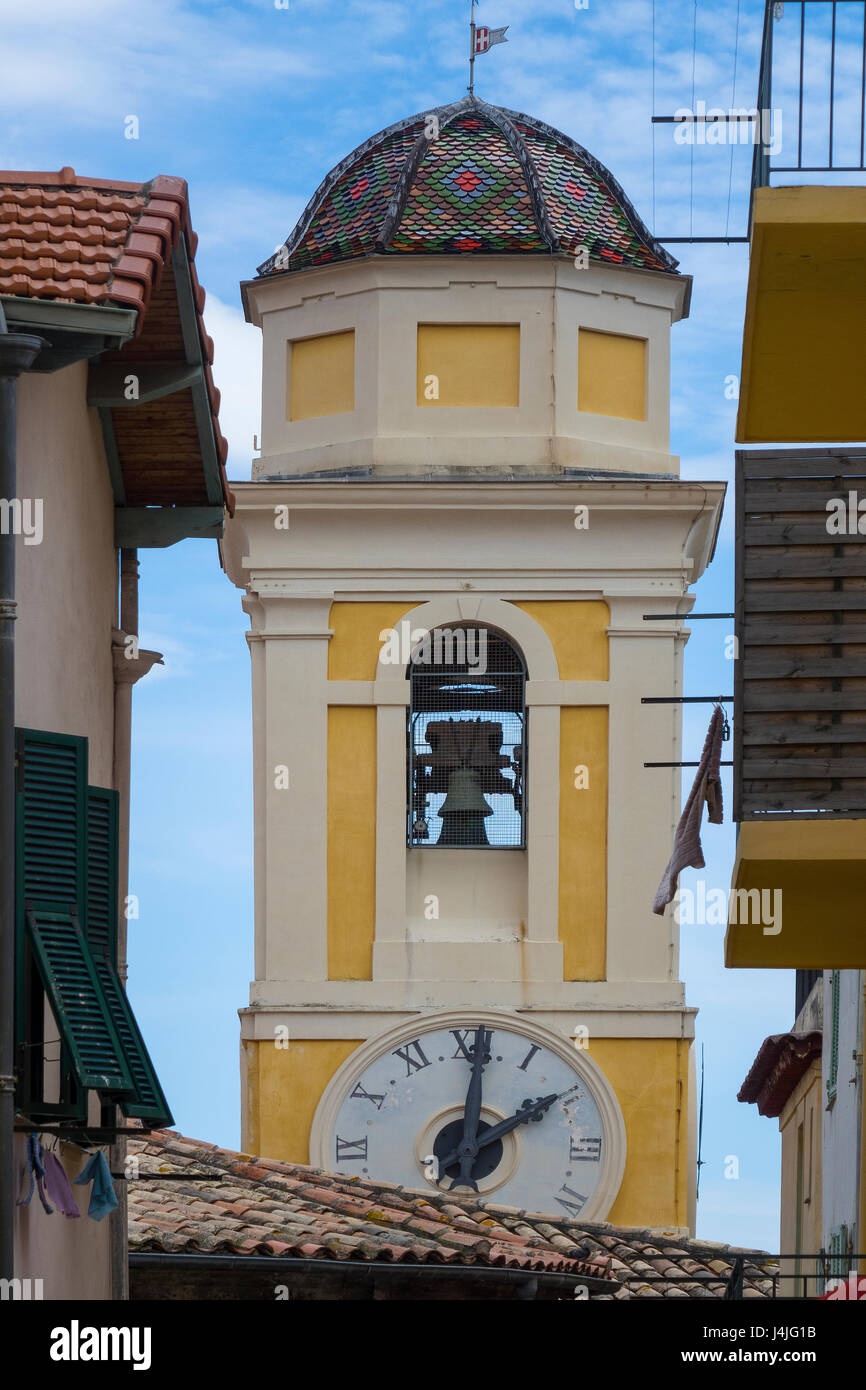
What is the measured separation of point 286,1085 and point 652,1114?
2934mm

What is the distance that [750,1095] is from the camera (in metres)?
32.3

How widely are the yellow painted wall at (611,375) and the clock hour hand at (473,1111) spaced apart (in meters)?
5.33

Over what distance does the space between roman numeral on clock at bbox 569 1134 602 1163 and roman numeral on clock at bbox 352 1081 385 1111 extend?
1549 millimetres

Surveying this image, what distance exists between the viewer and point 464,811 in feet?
98.4

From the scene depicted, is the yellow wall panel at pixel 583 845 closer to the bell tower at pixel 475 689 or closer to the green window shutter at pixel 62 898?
the bell tower at pixel 475 689

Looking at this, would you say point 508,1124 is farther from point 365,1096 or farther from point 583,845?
point 583,845

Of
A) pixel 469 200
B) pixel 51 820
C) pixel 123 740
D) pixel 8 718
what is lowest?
pixel 51 820

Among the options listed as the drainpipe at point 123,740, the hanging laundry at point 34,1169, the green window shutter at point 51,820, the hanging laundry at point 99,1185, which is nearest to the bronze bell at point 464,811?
the drainpipe at point 123,740

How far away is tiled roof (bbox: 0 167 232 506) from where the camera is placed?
12.8m

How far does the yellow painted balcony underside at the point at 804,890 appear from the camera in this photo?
15000 mm

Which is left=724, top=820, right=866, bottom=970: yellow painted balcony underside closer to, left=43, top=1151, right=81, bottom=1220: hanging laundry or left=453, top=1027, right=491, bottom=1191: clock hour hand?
left=43, top=1151, right=81, bottom=1220: hanging laundry

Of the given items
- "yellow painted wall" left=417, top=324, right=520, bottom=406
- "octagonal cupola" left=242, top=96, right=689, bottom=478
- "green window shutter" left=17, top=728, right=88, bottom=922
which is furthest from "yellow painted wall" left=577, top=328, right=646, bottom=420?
"green window shutter" left=17, top=728, right=88, bottom=922

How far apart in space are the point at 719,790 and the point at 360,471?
1329cm

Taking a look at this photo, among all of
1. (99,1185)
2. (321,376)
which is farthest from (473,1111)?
(99,1185)
